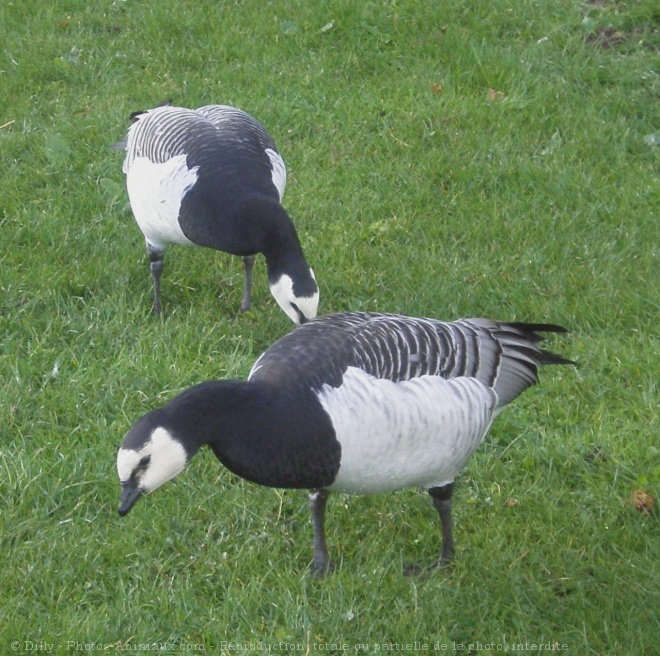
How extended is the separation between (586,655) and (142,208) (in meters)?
3.30

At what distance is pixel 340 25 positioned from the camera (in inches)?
317

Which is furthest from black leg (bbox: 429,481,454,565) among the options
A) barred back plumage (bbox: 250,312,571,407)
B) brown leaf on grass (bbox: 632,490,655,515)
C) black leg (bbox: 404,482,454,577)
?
brown leaf on grass (bbox: 632,490,655,515)

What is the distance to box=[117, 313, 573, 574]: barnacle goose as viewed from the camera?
127 inches

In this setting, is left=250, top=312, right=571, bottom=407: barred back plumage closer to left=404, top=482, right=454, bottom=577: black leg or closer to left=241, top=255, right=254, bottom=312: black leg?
left=404, top=482, right=454, bottom=577: black leg

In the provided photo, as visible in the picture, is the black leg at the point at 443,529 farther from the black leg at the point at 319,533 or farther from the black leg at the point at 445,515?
the black leg at the point at 319,533

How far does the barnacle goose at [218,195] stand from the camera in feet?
16.7

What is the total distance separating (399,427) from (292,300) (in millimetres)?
1603

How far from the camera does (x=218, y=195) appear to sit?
5.19m

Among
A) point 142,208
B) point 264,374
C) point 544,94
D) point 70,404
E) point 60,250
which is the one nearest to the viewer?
point 264,374

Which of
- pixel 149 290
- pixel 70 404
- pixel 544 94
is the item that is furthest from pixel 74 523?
pixel 544 94

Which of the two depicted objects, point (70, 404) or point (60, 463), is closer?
point (60, 463)

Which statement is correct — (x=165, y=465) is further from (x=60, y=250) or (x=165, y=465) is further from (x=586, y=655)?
(x=60, y=250)

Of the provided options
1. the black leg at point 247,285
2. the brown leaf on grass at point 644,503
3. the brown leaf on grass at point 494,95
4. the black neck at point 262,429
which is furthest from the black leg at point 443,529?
the brown leaf on grass at point 494,95

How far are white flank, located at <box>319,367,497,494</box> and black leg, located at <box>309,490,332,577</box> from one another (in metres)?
0.29
